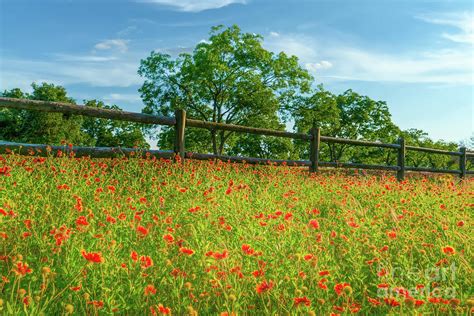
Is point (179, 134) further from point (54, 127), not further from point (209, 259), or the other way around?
point (54, 127)

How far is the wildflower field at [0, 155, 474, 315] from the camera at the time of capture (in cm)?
255

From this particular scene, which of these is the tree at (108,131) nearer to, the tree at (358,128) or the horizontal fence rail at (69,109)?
the tree at (358,128)

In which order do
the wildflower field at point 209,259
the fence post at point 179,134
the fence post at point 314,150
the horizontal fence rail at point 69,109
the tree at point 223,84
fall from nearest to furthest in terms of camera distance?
the wildflower field at point 209,259 → the horizontal fence rail at point 69,109 → the fence post at point 179,134 → the fence post at point 314,150 → the tree at point 223,84

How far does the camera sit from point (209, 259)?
2938 mm

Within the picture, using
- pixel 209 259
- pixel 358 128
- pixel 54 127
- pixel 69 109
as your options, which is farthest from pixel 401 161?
pixel 54 127

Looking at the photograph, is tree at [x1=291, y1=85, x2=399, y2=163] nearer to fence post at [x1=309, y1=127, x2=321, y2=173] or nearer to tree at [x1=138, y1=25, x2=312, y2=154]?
tree at [x1=138, y1=25, x2=312, y2=154]

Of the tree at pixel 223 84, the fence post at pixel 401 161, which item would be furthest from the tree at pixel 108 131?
the fence post at pixel 401 161

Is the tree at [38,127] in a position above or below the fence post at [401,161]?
above

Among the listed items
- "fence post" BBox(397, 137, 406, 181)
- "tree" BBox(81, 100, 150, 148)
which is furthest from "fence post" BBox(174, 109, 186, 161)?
"tree" BBox(81, 100, 150, 148)

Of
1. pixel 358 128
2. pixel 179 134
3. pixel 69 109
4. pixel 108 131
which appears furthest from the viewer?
pixel 108 131

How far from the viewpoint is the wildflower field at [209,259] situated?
8.38 ft

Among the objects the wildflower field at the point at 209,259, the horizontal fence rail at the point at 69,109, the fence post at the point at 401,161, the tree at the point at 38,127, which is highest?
the tree at the point at 38,127

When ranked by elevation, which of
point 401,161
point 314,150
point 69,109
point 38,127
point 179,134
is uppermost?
point 38,127

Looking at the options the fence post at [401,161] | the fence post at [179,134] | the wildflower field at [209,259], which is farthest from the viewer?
the fence post at [401,161]
